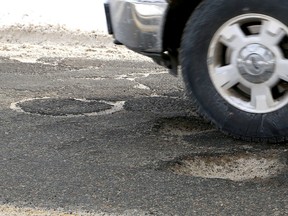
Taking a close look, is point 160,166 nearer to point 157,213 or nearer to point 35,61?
point 157,213

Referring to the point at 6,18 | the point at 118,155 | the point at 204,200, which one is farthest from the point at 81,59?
the point at 204,200

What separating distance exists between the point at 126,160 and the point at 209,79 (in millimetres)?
742

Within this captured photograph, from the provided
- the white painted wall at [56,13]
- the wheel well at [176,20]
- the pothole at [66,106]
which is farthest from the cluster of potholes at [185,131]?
the white painted wall at [56,13]

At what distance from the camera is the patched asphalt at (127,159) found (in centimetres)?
306

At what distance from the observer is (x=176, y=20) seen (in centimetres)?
402

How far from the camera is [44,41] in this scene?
1120 centimetres

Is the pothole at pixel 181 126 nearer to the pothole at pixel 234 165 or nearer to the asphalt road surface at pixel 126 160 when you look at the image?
the asphalt road surface at pixel 126 160

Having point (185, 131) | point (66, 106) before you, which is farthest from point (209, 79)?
point (66, 106)

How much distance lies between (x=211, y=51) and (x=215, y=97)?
0.96 ft

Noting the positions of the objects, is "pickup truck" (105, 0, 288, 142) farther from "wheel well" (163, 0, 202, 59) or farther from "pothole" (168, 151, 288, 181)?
"pothole" (168, 151, 288, 181)

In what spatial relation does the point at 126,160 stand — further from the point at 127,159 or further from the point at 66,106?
the point at 66,106

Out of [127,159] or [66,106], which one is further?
[66,106]

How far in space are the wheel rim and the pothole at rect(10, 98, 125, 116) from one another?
1.48m

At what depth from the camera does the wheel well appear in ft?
12.9
